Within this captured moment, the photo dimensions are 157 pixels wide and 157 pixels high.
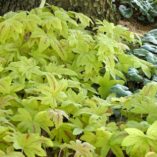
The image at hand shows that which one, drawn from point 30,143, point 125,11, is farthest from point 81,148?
point 125,11

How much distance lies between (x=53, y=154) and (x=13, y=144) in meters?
0.28

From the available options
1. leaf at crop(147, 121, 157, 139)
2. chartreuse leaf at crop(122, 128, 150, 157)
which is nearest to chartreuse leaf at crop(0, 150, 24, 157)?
chartreuse leaf at crop(122, 128, 150, 157)

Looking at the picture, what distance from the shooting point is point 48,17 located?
2.33 m

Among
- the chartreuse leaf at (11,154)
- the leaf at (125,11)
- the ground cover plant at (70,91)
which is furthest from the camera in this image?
the leaf at (125,11)

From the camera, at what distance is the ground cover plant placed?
5.58ft

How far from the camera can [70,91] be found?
6.57 feet

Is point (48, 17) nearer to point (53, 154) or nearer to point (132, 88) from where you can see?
point (132, 88)

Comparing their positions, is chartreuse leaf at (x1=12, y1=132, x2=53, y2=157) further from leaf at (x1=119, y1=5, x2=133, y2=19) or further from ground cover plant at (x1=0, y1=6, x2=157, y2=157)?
leaf at (x1=119, y1=5, x2=133, y2=19)

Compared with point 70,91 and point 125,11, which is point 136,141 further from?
point 125,11

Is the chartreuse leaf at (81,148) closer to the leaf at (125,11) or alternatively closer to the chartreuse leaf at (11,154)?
the chartreuse leaf at (11,154)

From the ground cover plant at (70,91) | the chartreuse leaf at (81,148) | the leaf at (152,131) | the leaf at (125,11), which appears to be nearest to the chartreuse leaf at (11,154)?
the ground cover plant at (70,91)

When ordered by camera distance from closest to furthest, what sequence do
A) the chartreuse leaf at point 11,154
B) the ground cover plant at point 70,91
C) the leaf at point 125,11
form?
1. the chartreuse leaf at point 11,154
2. the ground cover plant at point 70,91
3. the leaf at point 125,11

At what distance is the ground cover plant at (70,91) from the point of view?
170cm

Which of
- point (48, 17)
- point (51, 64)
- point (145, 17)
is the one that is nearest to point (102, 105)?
point (51, 64)
